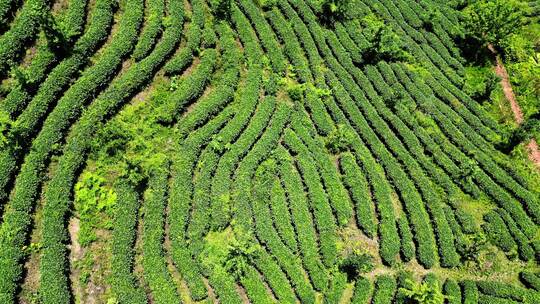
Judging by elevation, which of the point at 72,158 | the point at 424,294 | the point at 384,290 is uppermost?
the point at 424,294

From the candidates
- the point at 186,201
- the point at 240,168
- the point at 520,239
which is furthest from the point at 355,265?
the point at 520,239

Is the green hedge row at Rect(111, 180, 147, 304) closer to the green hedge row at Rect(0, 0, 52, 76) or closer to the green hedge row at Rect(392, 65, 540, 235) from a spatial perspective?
the green hedge row at Rect(0, 0, 52, 76)

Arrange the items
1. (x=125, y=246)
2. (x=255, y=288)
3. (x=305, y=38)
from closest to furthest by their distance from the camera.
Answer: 1. (x=125, y=246)
2. (x=255, y=288)
3. (x=305, y=38)

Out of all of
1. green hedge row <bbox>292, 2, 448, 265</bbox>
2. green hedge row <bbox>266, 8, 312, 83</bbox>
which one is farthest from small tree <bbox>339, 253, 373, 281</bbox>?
green hedge row <bbox>266, 8, 312, 83</bbox>

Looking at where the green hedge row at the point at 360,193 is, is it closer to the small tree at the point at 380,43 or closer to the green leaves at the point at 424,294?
the green leaves at the point at 424,294

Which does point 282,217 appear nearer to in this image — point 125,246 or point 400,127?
point 125,246

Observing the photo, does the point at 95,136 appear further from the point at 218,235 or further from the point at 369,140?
the point at 369,140

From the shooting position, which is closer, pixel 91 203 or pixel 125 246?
pixel 125 246
